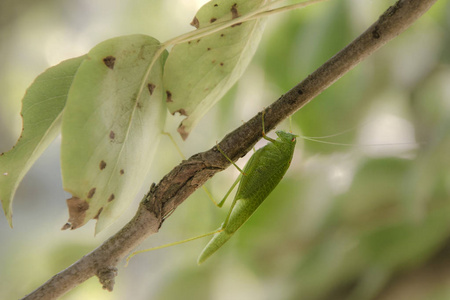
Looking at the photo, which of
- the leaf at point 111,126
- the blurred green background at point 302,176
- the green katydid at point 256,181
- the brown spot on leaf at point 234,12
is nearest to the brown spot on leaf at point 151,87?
the leaf at point 111,126

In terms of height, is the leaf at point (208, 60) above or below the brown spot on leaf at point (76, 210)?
above

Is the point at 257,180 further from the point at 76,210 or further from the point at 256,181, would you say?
the point at 76,210

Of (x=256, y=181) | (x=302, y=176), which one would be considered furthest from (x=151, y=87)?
(x=302, y=176)

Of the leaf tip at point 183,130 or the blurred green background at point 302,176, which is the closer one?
the leaf tip at point 183,130

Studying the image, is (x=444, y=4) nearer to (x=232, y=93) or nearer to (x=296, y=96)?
(x=232, y=93)

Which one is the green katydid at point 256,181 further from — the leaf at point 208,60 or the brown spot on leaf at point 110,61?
the brown spot on leaf at point 110,61

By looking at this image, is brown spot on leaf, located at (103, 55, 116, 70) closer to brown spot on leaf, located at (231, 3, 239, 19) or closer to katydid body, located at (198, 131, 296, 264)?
brown spot on leaf, located at (231, 3, 239, 19)

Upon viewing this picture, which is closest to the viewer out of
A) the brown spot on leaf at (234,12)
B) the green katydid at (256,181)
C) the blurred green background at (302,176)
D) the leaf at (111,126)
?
the leaf at (111,126)

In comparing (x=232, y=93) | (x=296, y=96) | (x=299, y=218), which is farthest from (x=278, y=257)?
(x=296, y=96)
